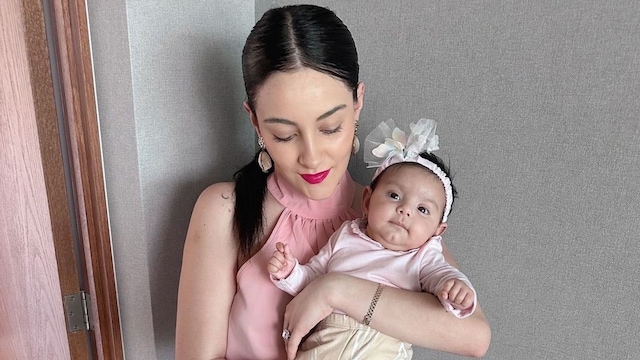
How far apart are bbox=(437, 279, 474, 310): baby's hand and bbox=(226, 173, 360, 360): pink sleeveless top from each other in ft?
1.14

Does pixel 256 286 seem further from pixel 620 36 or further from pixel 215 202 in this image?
pixel 620 36

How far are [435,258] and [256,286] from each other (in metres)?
0.39

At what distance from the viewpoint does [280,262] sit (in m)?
1.00

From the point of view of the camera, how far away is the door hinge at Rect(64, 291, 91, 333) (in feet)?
4.78

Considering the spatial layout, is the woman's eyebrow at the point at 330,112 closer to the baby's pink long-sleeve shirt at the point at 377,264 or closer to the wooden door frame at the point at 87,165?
the baby's pink long-sleeve shirt at the point at 377,264

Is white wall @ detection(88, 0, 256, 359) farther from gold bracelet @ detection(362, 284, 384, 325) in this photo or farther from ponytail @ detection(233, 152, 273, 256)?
gold bracelet @ detection(362, 284, 384, 325)

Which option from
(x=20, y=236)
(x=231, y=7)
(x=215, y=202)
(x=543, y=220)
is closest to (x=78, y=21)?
(x=231, y=7)

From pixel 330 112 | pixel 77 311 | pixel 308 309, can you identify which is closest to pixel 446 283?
pixel 308 309

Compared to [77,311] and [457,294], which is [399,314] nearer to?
[457,294]

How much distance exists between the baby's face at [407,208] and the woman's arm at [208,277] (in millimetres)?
333

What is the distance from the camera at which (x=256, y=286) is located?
1.10m

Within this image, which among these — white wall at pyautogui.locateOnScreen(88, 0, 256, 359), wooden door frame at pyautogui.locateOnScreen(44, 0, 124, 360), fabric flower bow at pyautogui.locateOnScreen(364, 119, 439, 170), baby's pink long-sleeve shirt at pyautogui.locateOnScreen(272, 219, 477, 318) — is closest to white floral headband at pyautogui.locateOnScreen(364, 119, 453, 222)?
fabric flower bow at pyautogui.locateOnScreen(364, 119, 439, 170)

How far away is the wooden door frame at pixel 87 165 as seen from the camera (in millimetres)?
1184

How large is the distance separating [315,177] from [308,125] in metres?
0.12
